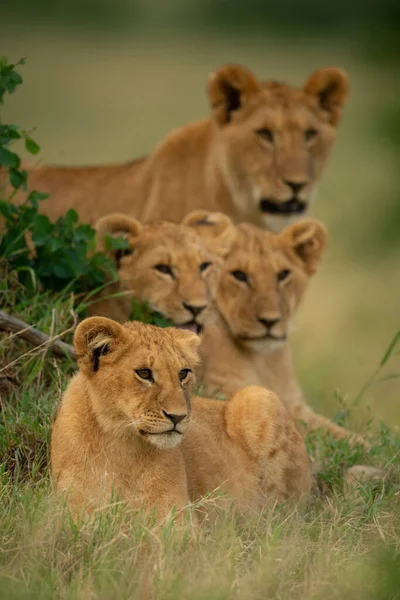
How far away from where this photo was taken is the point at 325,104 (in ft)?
21.0

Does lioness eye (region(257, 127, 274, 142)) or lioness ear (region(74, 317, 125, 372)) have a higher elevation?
lioness ear (region(74, 317, 125, 372))

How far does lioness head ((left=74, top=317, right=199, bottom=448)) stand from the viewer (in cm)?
270

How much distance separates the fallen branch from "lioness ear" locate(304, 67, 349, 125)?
303cm

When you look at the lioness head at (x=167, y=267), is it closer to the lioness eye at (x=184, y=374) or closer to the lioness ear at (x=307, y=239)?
the lioness ear at (x=307, y=239)

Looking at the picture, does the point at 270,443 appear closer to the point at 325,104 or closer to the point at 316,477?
the point at 316,477

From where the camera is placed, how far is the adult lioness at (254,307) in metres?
4.87

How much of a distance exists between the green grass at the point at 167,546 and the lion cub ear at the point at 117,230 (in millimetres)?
1201

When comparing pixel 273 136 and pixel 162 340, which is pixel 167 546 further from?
pixel 273 136

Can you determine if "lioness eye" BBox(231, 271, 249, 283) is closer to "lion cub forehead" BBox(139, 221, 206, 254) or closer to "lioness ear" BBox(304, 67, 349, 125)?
"lion cub forehead" BBox(139, 221, 206, 254)

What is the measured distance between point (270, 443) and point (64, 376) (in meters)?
0.94

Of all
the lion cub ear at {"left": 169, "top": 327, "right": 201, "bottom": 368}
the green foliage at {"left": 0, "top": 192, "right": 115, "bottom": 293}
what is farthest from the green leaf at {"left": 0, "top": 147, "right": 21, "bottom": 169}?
the lion cub ear at {"left": 169, "top": 327, "right": 201, "bottom": 368}

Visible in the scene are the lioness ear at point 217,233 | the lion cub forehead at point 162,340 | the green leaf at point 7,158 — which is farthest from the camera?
the lioness ear at point 217,233

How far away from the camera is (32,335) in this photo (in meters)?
3.98

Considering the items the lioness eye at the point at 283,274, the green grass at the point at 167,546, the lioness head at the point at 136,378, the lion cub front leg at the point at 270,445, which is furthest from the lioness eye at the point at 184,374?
the lioness eye at the point at 283,274
